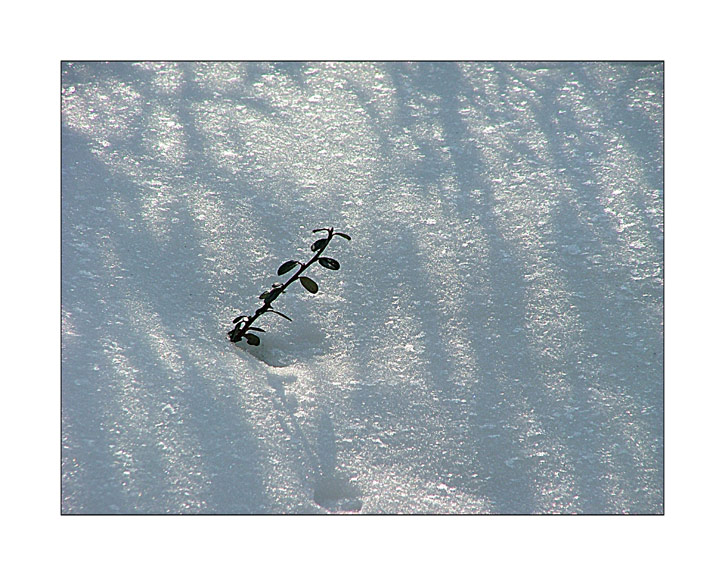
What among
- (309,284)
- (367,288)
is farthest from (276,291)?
(367,288)

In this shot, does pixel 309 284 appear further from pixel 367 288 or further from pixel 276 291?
pixel 367 288

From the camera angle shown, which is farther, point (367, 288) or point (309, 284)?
point (367, 288)

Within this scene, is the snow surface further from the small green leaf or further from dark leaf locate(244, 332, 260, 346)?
the small green leaf

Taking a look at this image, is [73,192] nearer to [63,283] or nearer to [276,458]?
[63,283]

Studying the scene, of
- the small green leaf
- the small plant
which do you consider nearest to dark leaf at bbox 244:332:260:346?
the small plant

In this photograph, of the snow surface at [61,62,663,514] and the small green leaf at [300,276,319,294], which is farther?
the small green leaf at [300,276,319,294]

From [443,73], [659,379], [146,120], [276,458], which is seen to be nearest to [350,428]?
[276,458]

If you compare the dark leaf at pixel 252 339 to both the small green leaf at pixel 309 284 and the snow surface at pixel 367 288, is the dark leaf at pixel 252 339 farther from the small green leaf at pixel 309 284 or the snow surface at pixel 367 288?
the small green leaf at pixel 309 284

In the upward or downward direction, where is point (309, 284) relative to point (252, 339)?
upward
